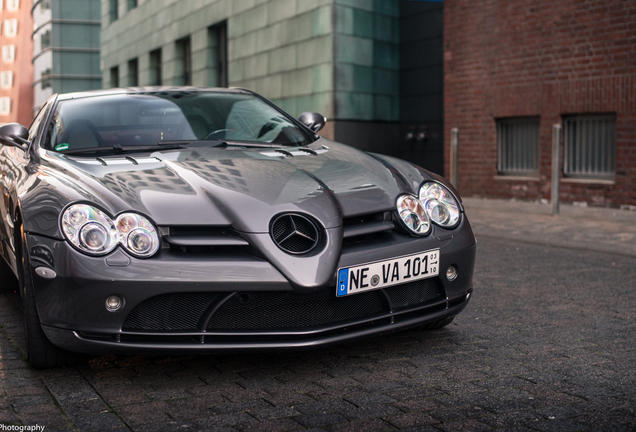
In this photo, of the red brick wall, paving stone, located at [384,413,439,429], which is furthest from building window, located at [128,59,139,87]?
paving stone, located at [384,413,439,429]

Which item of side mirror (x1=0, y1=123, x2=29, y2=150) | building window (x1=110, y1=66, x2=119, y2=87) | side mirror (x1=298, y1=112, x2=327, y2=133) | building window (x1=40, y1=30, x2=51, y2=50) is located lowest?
side mirror (x1=0, y1=123, x2=29, y2=150)

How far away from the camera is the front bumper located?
3049 millimetres

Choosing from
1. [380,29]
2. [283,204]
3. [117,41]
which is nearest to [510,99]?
[380,29]

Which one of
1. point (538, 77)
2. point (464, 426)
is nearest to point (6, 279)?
point (464, 426)

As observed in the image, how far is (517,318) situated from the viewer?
4.38 metres

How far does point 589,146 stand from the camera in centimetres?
1147

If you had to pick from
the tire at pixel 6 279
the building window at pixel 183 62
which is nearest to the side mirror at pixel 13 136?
the tire at pixel 6 279

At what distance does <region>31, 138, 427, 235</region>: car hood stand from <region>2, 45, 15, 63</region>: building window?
84393mm

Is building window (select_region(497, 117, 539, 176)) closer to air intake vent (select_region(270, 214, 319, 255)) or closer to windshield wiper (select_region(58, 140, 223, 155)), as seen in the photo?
windshield wiper (select_region(58, 140, 223, 155))

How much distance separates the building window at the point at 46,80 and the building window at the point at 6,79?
1309 inches

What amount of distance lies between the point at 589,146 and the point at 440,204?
8.54 metres

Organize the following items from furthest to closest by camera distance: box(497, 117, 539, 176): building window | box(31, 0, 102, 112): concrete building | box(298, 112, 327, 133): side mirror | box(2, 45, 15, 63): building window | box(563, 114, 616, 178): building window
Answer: box(2, 45, 15, 63): building window < box(31, 0, 102, 112): concrete building < box(497, 117, 539, 176): building window < box(563, 114, 616, 178): building window < box(298, 112, 327, 133): side mirror

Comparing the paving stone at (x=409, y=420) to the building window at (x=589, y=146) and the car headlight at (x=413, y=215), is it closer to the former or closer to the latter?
the car headlight at (x=413, y=215)

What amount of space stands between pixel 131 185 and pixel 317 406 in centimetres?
129
